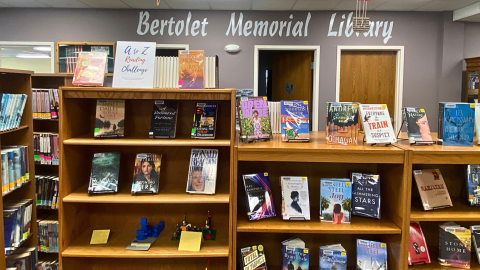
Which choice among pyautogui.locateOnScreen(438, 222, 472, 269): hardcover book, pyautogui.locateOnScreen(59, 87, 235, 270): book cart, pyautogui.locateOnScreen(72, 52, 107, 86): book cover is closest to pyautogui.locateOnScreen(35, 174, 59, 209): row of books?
pyautogui.locateOnScreen(59, 87, 235, 270): book cart

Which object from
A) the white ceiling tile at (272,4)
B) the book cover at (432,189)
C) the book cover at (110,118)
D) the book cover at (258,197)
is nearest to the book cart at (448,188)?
the book cover at (432,189)

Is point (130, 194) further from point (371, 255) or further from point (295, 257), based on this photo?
point (371, 255)

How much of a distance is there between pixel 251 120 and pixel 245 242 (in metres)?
0.79

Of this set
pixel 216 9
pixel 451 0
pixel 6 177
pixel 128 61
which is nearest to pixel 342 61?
pixel 451 0

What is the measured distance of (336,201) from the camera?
6.43 feet

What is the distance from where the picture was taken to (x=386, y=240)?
2.01 meters

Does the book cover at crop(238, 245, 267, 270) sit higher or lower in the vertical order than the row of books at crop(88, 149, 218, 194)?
lower

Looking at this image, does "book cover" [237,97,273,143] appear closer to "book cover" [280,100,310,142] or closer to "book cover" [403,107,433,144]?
"book cover" [280,100,310,142]

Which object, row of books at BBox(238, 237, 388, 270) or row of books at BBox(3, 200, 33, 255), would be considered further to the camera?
row of books at BBox(3, 200, 33, 255)

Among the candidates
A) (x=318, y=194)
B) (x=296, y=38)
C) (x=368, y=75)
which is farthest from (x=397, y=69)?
(x=318, y=194)

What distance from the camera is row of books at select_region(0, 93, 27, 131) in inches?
88.7

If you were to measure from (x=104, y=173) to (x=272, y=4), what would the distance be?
11.8ft

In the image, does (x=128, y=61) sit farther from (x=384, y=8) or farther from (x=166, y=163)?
(x=384, y=8)

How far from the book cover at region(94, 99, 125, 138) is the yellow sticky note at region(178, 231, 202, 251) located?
2.34 ft
